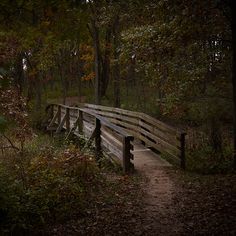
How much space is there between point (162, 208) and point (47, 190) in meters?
2.09

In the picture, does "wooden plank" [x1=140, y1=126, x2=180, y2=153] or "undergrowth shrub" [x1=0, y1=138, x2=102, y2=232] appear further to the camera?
"wooden plank" [x1=140, y1=126, x2=180, y2=153]

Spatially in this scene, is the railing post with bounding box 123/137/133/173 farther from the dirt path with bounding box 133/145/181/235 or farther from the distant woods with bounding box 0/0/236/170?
the distant woods with bounding box 0/0/236/170

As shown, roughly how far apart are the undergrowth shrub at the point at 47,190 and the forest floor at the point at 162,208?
1.08 feet

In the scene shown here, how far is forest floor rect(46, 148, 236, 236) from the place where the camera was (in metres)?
6.39

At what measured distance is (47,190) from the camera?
24.6ft

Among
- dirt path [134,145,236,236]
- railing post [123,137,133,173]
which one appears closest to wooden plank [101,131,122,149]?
railing post [123,137,133,173]

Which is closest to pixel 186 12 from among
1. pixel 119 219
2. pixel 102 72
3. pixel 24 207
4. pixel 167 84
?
pixel 167 84

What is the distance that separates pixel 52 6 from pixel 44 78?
34.0 m

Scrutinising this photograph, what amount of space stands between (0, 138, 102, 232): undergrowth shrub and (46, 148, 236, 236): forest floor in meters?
0.33

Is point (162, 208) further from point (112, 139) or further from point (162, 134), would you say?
point (162, 134)

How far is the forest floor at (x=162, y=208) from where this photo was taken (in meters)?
6.39

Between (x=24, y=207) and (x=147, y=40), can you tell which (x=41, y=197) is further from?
(x=147, y=40)

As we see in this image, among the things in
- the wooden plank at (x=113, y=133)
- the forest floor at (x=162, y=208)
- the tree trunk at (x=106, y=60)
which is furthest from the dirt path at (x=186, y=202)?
the tree trunk at (x=106, y=60)

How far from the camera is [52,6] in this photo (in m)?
5.71
